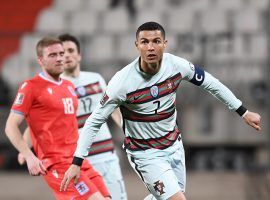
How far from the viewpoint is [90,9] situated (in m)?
16.5

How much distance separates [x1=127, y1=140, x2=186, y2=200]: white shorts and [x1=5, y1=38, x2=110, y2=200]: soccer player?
1.56 ft

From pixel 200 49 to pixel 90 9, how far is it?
2.97m

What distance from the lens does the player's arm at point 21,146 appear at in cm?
632

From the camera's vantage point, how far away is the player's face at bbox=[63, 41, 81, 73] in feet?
25.1

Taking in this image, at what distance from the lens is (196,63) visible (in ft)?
47.5

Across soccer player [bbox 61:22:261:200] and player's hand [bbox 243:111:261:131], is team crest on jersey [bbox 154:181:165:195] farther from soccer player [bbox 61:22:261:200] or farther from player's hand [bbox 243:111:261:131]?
player's hand [bbox 243:111:261:131]

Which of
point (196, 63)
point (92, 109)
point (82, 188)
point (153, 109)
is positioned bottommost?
point (196, 63)

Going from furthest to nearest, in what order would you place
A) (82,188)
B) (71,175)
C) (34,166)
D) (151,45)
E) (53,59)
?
1. (53,59)
2. (82,188)
3. (34,166)
4. (151,45)
5. (71,175)

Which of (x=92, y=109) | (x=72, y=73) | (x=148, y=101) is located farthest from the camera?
(x=72, y=73)

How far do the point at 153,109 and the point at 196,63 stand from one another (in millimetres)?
8408

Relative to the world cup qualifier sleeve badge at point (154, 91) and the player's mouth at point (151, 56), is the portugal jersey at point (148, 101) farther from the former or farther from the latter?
the player's mouth at point (151, 56)

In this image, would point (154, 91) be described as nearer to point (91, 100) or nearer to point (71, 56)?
point (91, 100)

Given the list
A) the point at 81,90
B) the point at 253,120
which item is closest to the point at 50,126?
the point at 81,90

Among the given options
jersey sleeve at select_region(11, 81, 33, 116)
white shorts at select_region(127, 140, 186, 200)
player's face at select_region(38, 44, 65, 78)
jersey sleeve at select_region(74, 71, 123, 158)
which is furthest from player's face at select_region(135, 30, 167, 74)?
jersey sleeve at select_region(11, 81, 33, 116)
